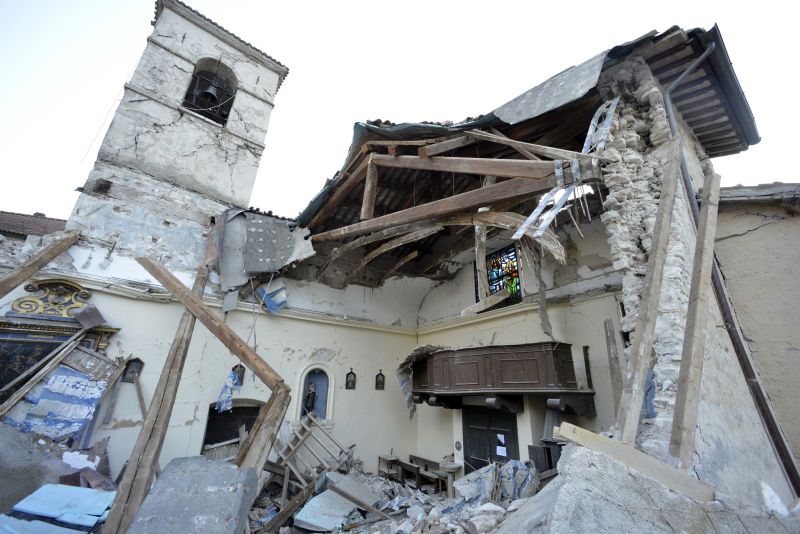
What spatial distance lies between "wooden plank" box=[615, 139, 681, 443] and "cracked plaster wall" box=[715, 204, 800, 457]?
2.71m

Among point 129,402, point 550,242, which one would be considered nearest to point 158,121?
point 129,402

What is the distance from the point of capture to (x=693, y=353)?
2.58 m

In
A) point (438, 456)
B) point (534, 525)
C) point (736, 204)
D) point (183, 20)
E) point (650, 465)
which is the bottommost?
point (438, 456)

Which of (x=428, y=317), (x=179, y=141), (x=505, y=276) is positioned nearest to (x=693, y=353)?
(x=505, y=276)

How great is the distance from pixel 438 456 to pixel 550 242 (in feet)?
22.1

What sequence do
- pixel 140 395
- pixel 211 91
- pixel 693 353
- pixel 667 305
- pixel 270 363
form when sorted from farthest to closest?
pixel 211 91 < pixel 270 363 < pixel 140 395 < pixel 667 305 < pixel 693 353

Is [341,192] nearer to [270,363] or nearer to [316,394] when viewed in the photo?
[270,363]

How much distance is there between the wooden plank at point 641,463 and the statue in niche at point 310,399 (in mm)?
7682

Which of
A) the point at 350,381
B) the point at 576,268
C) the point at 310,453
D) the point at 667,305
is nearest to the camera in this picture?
the point at 667,305

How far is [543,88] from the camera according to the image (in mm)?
5211

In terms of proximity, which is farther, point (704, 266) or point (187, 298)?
point (187, 298)

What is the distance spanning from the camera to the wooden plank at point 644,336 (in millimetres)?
2370

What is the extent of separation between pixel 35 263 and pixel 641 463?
7819 mm

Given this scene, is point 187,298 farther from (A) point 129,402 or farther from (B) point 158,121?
(B) point 158,121
